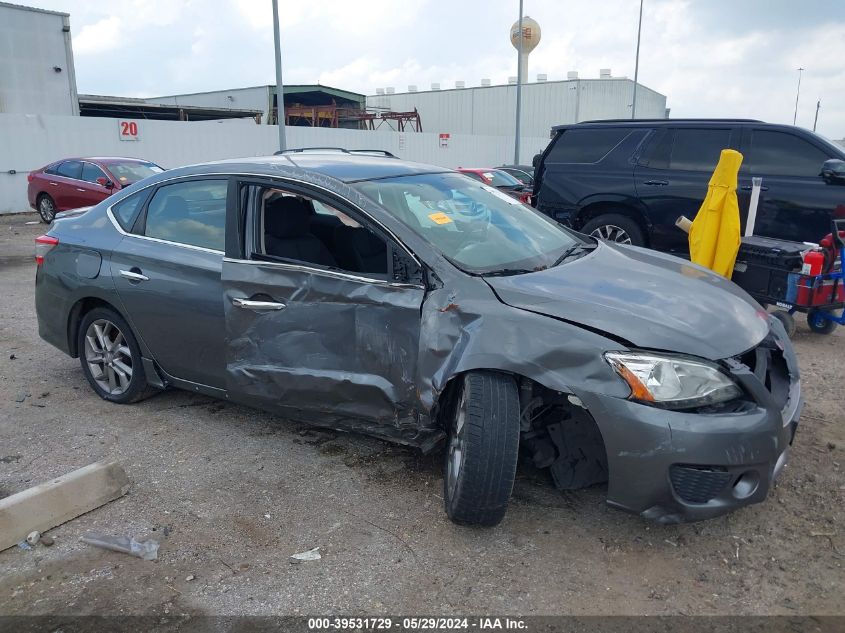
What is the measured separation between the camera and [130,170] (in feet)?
45.0

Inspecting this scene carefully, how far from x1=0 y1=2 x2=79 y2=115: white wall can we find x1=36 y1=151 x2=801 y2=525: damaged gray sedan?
22.7 meters

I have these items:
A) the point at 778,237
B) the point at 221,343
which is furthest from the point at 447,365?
the point at 778,237

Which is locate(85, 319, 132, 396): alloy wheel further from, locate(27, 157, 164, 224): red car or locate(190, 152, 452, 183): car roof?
locate(27, 157, 164, 224): red car

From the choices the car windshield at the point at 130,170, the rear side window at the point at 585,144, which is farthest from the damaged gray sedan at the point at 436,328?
the car windshield at the point at 130,170

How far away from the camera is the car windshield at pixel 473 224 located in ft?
11.1

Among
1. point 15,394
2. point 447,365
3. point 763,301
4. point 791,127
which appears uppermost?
point 791,127

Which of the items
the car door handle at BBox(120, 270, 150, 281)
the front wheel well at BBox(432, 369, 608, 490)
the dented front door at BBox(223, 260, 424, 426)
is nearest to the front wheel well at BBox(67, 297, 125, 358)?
the car door handle at BBox(120, 270, 150, 281)

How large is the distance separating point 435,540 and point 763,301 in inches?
171

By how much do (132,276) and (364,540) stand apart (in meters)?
2.30

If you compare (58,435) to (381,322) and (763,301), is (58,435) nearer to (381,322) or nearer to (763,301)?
(381,322)

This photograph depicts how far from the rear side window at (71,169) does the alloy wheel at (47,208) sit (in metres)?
0.83

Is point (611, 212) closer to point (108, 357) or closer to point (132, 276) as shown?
point (132, 276)

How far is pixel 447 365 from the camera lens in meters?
3.01

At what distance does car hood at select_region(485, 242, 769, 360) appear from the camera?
2.75 metres
